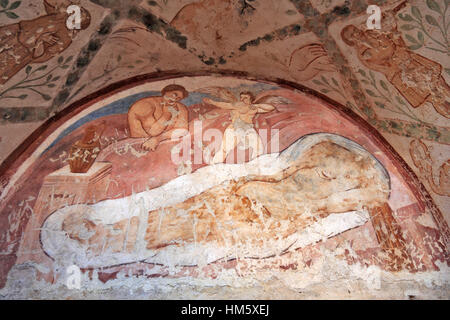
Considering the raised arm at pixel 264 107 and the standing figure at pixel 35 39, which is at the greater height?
the standing figure at pixel 35 39

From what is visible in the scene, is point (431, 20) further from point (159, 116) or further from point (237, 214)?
point (159, 116)

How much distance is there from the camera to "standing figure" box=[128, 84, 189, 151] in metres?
5.64

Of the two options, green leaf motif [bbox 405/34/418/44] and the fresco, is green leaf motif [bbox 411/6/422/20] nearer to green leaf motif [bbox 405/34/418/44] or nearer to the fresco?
the fresco

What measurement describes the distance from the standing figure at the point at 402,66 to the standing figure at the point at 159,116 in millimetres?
2320

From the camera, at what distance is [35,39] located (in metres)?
4.75

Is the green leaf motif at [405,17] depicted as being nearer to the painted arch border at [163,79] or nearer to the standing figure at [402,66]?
the standing figure at [402,66]

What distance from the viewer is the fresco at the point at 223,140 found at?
15.8ft

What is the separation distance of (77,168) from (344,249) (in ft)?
11.4

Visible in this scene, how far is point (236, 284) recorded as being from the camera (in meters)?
4.79

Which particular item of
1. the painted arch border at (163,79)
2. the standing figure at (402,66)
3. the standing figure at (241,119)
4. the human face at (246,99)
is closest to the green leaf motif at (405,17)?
the standing figure at (402,66)

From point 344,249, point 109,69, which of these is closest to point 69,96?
point 109,69

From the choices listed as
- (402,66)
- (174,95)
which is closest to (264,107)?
(174,95)

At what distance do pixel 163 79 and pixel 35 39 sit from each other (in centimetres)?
172

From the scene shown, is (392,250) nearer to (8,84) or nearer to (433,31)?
(433,31)
